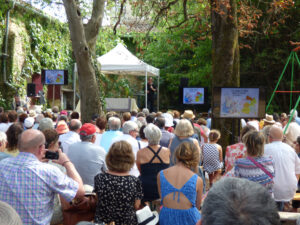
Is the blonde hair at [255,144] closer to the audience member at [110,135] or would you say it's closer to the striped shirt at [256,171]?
the striped shirt at [256,171]

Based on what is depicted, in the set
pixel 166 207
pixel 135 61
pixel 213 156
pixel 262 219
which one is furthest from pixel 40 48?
pixel 262 219

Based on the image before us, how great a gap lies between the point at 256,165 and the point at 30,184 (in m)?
2.39

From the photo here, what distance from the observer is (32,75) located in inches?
835

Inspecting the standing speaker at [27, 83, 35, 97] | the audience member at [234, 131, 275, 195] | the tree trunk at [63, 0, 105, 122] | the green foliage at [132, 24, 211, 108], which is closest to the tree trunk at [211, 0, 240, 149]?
the tree trunk at [63, 0, 105, 122]

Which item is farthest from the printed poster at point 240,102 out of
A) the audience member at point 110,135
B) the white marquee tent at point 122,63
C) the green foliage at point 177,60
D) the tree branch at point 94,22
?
the green foliage at point 177,60

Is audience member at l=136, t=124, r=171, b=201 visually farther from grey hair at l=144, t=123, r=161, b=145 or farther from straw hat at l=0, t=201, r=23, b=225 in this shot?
straw hat at l=0, t=201, r=23, b=225

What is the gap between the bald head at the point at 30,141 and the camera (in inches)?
133

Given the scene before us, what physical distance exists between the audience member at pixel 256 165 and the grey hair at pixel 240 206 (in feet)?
9.79

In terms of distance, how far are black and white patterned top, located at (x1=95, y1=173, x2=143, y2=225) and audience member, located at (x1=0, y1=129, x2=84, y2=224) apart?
525mm

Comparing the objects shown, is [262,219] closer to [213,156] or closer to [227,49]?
[213,156]

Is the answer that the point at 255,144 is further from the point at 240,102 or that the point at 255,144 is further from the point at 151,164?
the point at 240,102

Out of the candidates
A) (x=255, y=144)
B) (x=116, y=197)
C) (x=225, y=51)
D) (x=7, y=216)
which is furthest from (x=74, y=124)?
(x=7, y=216)

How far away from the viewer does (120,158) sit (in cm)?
398

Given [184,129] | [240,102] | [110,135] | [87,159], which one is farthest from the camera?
[240,102]
